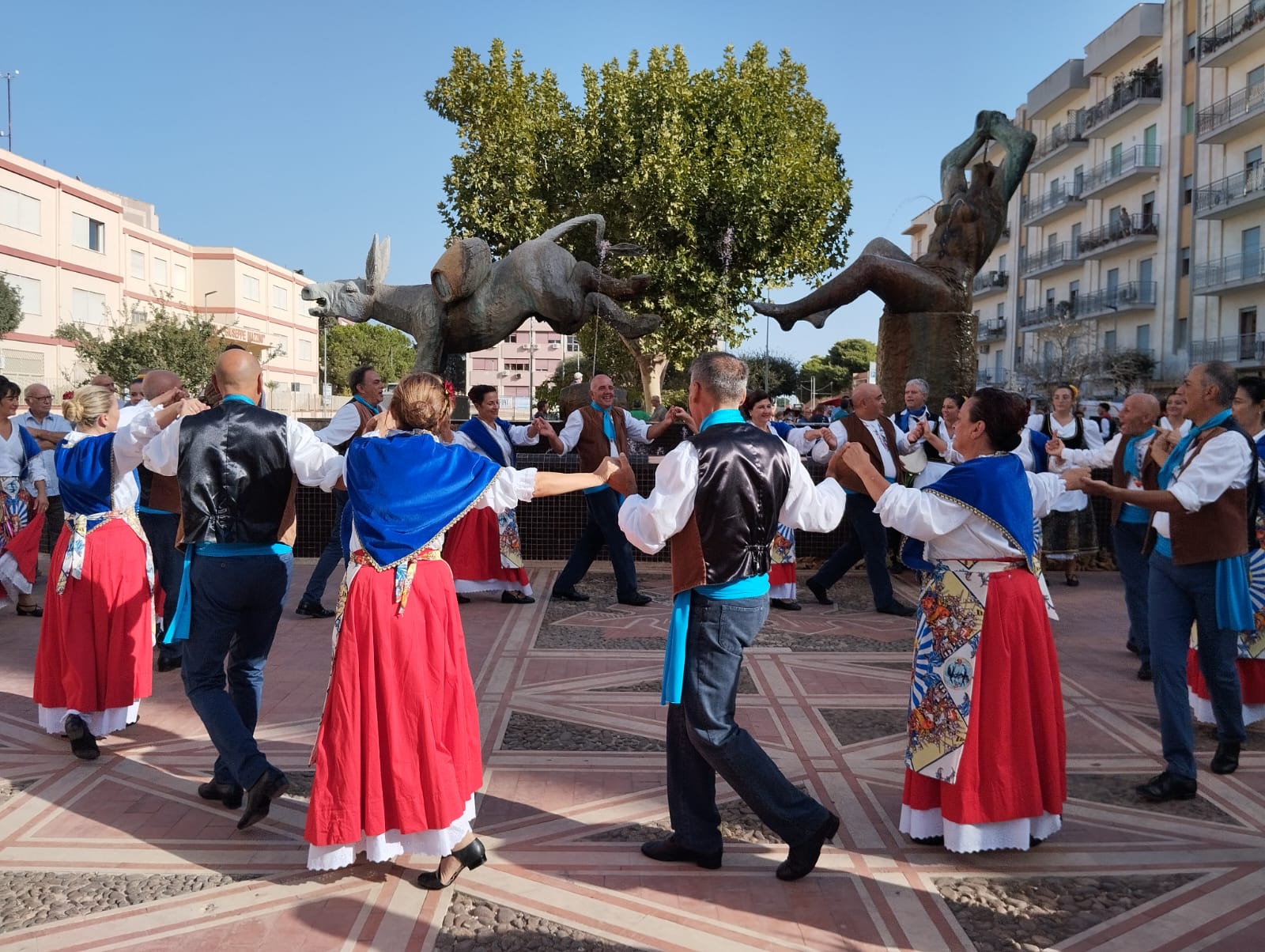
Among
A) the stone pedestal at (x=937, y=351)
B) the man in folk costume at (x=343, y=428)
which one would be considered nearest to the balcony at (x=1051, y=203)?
the stone pedestal at (x=937, y=351)

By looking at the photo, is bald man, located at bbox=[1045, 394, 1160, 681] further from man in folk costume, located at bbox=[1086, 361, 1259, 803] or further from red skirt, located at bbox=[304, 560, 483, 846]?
red skirt, located at bbox=[304, 560, 483, 846]

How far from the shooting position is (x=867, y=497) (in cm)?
781

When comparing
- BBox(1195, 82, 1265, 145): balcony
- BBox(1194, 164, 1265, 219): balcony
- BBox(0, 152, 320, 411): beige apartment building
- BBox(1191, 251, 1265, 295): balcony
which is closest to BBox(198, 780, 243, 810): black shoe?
BBox(0, 152, 320, 411): beige apartment building

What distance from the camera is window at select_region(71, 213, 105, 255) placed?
4138 centimetres

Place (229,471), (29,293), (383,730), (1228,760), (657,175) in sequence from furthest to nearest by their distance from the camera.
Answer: (29,293)
(657,175)
(1228,760)
(229,471)
(383,730)

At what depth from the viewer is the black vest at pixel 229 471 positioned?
3.70 m

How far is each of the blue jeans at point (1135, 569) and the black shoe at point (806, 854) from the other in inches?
142

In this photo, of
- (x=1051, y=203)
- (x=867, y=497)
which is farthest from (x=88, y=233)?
(x=867, y=497)

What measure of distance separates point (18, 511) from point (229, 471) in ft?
16.9

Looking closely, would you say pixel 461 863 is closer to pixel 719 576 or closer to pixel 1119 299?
pixel 719 576

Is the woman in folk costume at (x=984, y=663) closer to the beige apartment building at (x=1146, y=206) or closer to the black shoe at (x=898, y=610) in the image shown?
the black shoe at (x=898, y=610)

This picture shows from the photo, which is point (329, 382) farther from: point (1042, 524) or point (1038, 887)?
point (1038, 887)

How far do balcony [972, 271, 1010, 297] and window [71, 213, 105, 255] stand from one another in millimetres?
38066

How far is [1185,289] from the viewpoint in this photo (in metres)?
33.2
